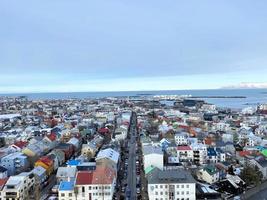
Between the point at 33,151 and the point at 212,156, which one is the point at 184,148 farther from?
the point at 33,151

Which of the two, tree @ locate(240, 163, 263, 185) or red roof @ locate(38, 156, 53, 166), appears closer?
tree @ locate(240, 163, 263, 185)

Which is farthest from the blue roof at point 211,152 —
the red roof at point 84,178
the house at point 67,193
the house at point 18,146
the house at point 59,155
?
the house at point 18,146

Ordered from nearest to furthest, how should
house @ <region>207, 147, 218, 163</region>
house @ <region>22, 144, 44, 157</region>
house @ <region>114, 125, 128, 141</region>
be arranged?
house @ <region>207, 147, 218, 163</region>, house @ <region>22, 144, 44, 157</region>, house @ <region>114, 125, 128, 141</region>

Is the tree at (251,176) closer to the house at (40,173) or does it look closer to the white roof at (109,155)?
the white roof at (109,155)

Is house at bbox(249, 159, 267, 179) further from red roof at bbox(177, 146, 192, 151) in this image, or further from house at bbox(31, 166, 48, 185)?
house at bbox(31, 166, 48, 185)

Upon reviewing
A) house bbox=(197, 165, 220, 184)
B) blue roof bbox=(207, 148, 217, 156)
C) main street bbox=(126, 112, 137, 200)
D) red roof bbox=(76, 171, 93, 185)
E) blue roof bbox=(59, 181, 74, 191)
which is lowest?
main street bbox=(126, 112, 137, 200)

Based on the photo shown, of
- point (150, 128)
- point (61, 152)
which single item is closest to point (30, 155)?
point (61, 152)

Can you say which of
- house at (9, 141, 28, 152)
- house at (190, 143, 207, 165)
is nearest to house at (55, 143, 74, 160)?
house at (9, 141, 28, 152)
